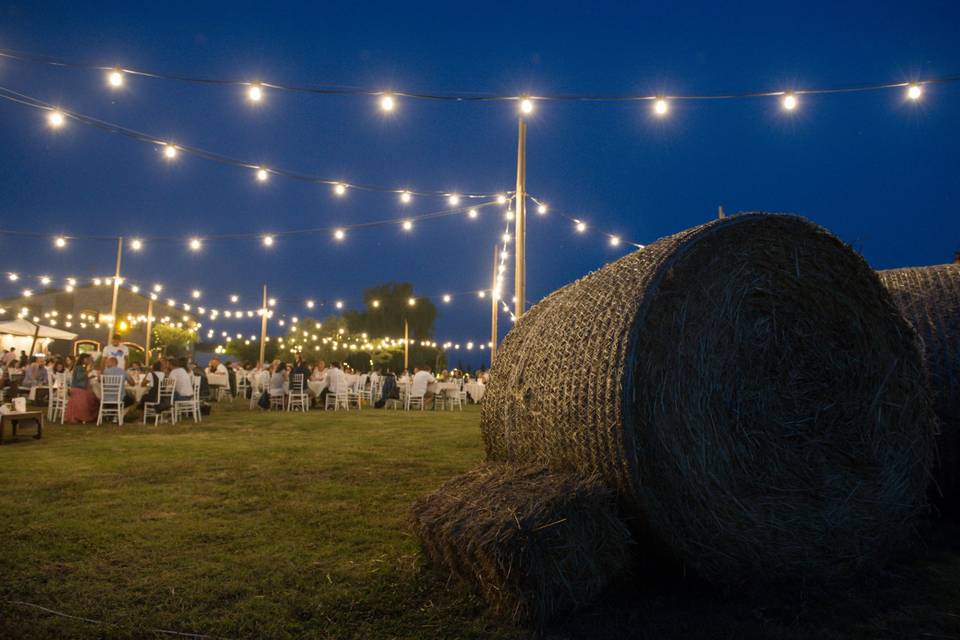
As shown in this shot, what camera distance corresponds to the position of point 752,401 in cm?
320

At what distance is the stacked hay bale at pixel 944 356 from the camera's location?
383cm

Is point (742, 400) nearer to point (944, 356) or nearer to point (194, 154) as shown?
point (944, 356)

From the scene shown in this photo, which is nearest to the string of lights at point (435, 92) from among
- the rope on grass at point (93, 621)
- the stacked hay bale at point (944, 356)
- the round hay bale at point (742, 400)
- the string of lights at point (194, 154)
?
the string of lights at point (194, 154)

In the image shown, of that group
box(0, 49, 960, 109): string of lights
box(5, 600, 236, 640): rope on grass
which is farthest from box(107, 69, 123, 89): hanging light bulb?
box(5, 600, 236, 640): rope on grass

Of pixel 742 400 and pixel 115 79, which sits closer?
pixel 742 400

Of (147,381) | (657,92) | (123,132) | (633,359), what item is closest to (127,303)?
(147,381)

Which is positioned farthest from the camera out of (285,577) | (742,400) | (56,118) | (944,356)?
(56,118)

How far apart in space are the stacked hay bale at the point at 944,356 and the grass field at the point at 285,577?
16.9 inches

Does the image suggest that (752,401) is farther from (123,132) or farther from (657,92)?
(123,132)

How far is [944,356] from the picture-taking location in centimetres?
387

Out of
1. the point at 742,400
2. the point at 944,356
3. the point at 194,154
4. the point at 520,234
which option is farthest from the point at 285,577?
the point at 194,154

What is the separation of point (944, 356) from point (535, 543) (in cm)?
330

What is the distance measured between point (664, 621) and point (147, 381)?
1228 centimetres

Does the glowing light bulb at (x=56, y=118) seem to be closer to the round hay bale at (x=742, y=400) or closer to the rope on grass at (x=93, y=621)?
the rope on grass at (x=93, y=621)
